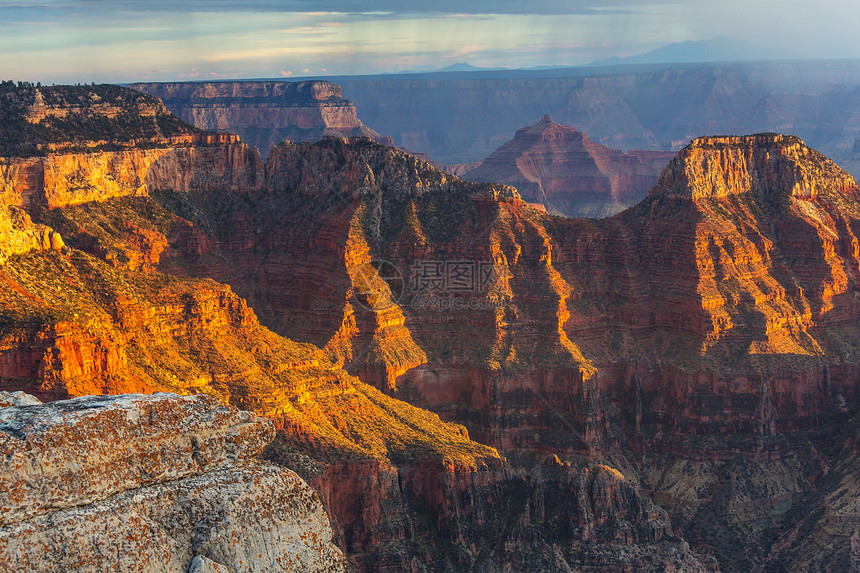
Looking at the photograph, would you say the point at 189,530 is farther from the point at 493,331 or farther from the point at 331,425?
the point at 493,331

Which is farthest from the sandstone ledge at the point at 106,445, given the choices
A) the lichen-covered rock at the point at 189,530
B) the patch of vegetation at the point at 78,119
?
the patch of vegetation at the point at 78,119

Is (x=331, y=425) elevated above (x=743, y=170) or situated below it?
below

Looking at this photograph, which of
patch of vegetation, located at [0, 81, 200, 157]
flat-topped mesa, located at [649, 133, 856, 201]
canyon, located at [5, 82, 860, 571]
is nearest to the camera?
canyon, located at [5, 82, 860, 571]

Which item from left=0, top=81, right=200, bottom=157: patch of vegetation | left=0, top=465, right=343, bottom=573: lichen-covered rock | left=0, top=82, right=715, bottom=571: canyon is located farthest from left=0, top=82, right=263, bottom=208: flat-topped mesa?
left=0, top=465, right=343, bottom=573: lichen-covered rock

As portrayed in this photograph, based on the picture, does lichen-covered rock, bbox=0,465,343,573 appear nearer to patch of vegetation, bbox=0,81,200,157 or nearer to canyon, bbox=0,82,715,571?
canyon, bbox=0,82,715,571

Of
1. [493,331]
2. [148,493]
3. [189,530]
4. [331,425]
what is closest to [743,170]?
[493,331]
